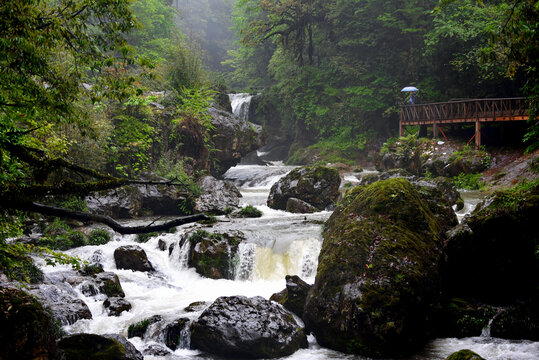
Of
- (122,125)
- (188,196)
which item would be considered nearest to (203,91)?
(122,125)

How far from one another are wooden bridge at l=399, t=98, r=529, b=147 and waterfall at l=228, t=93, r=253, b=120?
46.1 feet

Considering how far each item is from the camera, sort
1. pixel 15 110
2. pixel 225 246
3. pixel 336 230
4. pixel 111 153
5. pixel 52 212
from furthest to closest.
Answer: pixel 111 153
pixel 225 246
pixel 336 230
pixel 15 110
pixel 52 212

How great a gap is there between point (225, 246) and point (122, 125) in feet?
28.4

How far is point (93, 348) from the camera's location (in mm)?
5852

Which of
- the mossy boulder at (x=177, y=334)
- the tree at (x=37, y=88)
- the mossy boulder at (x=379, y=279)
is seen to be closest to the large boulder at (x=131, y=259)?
the mossy boulder at (x=177, y=334)

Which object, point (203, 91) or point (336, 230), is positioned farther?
point (203, 91)

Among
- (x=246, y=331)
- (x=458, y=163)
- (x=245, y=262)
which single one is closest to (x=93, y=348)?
(x=246, y=331)

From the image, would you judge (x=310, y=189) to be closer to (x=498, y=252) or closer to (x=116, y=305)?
(x=498, y=252)

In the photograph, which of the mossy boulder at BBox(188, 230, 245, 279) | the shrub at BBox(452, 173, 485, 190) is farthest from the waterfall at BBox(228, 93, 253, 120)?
the mossy boulder at BBox(188, 230, 245, 279)

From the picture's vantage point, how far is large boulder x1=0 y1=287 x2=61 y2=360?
4.31 metres

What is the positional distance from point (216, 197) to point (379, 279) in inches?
444

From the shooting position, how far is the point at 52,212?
138 inches

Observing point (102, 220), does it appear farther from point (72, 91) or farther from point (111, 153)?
point (111, 153)

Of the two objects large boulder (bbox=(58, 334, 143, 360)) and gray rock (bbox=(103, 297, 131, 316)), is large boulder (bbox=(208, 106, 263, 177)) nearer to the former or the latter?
gray rock (bbox=(103, 297, 131, 316))
